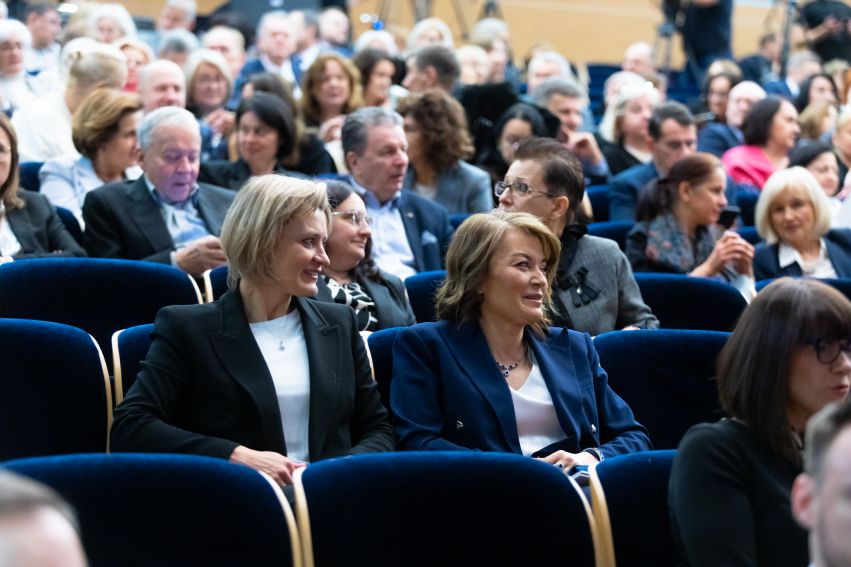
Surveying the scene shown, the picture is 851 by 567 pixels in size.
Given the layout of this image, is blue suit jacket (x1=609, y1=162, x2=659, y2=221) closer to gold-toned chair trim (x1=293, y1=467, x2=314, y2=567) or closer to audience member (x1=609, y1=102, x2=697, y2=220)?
audience member (x1=609, y1=102, x2=697, y2=220)

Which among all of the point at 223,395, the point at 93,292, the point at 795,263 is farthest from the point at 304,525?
the point at 795,263

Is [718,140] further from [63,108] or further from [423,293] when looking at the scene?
[423,293]

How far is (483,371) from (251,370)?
52 cm

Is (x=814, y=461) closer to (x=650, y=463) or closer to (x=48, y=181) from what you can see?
(x=650, y=463)

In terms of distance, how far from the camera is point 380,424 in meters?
2.93

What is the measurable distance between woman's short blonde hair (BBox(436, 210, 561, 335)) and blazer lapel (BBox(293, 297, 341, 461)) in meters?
0.29

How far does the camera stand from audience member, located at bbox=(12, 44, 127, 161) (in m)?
5.28

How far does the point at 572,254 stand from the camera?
12.5 feet

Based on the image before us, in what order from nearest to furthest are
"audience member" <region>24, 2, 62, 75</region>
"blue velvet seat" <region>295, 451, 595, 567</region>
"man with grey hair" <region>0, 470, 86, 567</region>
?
1. "man with grey hair" <region>0, 470, 86, 567</region>
2. "blue velvet seat" <region>295, 451, 595, 567</region>
3. "audience member" <region>24, 2, 62, 75</region>

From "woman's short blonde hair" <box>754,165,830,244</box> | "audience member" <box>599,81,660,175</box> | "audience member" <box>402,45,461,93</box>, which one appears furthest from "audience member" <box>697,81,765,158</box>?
"woman's short blonde hair" <box>754,165,830,244</box>

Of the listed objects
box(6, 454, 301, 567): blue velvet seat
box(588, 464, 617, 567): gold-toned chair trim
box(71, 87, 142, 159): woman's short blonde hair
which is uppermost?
box(71, 87, 142, 159): woman's short blonde hair

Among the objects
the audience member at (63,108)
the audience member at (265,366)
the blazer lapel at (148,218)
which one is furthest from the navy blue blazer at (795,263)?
the audience member at (63,108)

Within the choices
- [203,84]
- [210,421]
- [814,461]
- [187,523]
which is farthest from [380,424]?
[203,84]

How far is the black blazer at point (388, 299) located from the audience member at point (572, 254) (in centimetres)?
40
